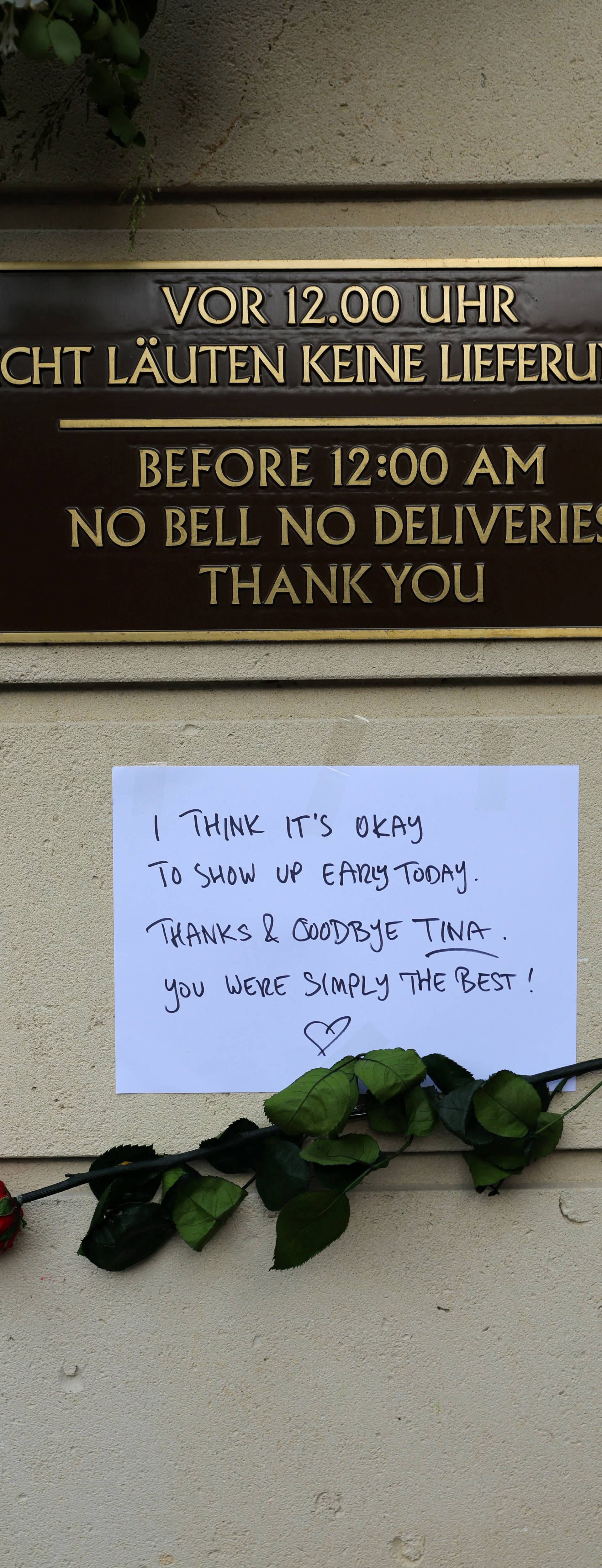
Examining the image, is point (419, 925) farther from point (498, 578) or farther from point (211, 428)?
point (211, 428)

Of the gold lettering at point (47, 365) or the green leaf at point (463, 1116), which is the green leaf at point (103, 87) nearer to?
the gold lettering at point (47, 365)

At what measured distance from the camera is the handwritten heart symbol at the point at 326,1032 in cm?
167

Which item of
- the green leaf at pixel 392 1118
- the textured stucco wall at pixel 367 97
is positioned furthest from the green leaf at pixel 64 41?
the green leaf at pixel 392 1118

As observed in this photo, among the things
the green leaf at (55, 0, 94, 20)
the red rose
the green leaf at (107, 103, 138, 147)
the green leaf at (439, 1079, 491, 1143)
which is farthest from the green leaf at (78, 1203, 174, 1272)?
the green leaf at (55, 0, 94, 20)

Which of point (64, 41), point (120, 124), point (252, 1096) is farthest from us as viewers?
point (252, 1096)

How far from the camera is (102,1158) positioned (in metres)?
1.63

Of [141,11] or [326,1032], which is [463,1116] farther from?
[141,11]

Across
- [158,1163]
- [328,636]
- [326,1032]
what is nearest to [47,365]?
[328,636]

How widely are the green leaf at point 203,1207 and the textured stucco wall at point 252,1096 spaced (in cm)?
6

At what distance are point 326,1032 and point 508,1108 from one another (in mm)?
317

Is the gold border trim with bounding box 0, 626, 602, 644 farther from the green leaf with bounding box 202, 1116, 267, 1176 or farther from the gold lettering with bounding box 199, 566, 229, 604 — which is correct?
the green leaf with bounding box 202, 1116, 267, 1176

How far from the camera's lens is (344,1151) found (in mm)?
1575

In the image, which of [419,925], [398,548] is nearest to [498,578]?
[398,548]

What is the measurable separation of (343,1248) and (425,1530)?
48 cm
